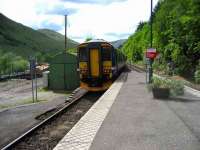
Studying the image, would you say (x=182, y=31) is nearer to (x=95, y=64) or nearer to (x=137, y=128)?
(x=95, y=64)

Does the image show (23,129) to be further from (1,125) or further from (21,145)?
(21,145)

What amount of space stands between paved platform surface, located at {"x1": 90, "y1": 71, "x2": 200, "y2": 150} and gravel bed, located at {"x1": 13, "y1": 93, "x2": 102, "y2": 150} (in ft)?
5.28

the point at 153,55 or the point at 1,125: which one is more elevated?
the point at 153,55

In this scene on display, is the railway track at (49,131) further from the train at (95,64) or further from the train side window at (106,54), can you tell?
the train side window at (106,54)

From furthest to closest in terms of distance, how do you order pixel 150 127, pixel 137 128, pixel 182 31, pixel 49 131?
pixel 182 31
pixel 49 131
pixel 150 127
pixel 137 128

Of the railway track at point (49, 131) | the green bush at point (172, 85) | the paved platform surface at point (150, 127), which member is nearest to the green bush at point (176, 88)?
the green bush at point (172, 85)

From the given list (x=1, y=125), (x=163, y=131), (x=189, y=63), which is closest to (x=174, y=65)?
(x=189, y=63)

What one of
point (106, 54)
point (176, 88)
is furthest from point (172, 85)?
point (106, 54)

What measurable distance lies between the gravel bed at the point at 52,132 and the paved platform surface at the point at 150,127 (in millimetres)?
1608

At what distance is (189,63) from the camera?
36.2 metres

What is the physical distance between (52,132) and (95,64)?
1355cm

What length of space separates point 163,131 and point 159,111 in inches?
142

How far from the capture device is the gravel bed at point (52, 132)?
11102mm

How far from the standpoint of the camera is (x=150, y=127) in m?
10.8
